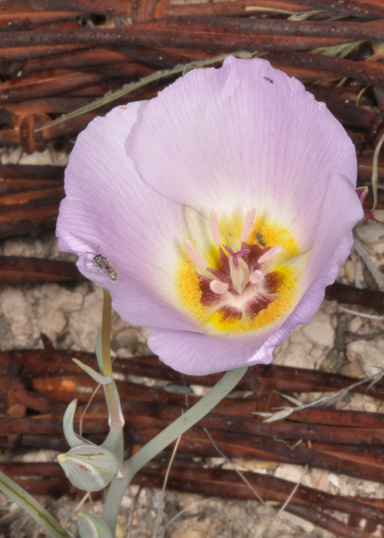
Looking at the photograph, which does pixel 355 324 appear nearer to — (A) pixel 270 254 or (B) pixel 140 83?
(A) pixel 270 254

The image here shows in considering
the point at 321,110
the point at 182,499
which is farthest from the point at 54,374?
the point at 321,110

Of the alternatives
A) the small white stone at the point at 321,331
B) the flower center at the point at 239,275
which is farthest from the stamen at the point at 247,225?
the small white stone at the point at 321,331

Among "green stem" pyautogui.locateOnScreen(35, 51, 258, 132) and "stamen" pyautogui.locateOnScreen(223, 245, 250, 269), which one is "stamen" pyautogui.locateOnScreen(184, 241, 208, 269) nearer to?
"stamen" pyautogui.locateOnScreen(223, 245, 250, 269)

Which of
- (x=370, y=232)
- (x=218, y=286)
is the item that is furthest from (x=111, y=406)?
(x=370, y=232)

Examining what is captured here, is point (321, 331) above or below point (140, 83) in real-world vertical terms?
below

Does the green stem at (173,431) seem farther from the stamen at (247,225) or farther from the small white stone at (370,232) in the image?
the small white stone at (370,232)

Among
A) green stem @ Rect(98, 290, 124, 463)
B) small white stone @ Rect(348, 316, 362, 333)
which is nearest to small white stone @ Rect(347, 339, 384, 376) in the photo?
small white stone @ Rect(348, 316, 362, 333)
